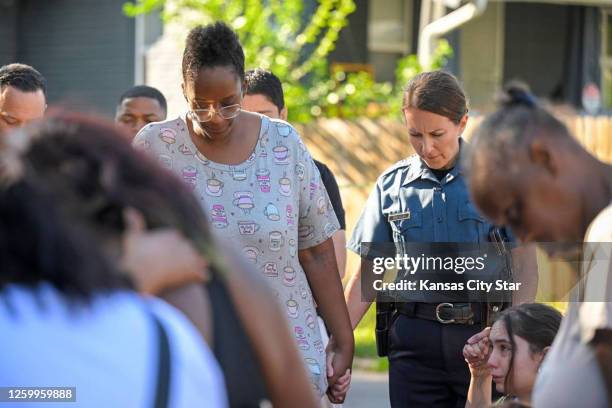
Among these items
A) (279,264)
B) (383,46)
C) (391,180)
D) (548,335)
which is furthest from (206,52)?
(383,46)

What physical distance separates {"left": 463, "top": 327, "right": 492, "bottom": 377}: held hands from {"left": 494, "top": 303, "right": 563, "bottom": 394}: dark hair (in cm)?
16

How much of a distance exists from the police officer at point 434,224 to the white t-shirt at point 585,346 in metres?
2.25

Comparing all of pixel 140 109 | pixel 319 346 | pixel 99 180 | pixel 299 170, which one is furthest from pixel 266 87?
pixel 99 180

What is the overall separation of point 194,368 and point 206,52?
2392mm

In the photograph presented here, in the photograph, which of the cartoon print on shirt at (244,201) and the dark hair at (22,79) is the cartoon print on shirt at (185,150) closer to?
the cartoon print on shirt at (244,201)

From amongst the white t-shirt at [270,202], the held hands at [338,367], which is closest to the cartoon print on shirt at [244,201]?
the white t-shirt at [270,202]

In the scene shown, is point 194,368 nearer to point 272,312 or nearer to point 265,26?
point 272,312

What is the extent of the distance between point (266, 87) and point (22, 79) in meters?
1.25

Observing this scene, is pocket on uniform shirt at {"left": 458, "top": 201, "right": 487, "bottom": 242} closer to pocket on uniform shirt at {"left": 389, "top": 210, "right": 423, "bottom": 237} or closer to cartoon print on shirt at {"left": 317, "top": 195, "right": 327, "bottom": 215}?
pocket on uniform shirt at {"left": 389, "top": 210, "right": 423, "bottom": 237}

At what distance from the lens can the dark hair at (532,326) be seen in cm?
408

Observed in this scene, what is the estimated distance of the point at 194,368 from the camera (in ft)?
6.22

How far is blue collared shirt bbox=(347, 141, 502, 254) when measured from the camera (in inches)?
186

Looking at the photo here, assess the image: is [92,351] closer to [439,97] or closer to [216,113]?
[216,113]

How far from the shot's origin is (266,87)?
5.82 m
